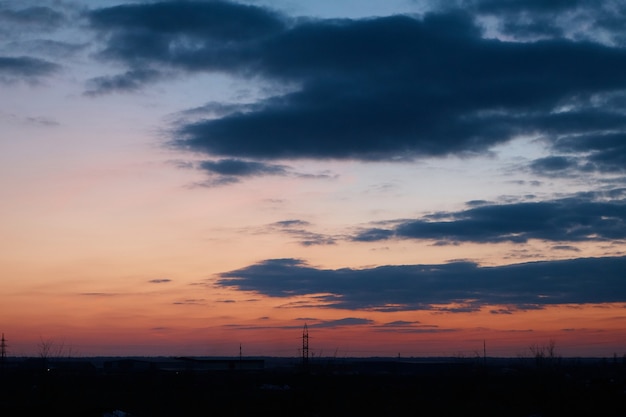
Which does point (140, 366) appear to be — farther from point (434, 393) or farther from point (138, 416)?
point (138, 416)

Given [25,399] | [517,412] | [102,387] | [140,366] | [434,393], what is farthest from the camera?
[140,366]

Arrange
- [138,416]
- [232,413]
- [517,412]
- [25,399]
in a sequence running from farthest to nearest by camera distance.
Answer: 1. [25,399]
2. [517,412]
3. [232,413]
4. [138,416]

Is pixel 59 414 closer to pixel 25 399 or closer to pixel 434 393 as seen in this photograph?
pixel 25 399

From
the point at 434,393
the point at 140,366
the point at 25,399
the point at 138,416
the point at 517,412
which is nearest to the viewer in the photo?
the point at 138,416

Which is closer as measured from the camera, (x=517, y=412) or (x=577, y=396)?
(x=517, y=412)

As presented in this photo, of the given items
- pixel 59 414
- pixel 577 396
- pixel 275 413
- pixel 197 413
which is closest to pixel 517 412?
pixel 577 396

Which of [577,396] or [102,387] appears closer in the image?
[577,396]

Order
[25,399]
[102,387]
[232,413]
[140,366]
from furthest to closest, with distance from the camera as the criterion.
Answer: [140,366] → [102,387] → [25,399] → [232,413]

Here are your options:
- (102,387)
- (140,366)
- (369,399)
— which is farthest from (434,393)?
(140,366)
